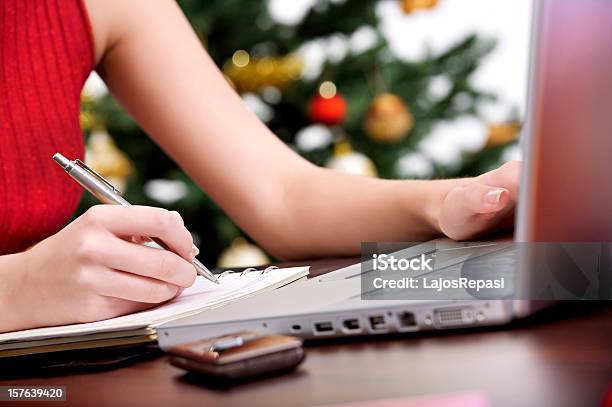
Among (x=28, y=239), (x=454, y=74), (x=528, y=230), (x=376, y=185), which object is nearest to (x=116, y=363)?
(x=528, y=230)

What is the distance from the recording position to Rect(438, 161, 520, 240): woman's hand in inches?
21.7

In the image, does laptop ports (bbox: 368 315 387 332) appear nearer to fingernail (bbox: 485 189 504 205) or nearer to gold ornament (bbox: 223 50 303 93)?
fingernail (bbox: 485 189 504 205)

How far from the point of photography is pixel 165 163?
1.97 meters

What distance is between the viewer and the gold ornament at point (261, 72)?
189 centimetres

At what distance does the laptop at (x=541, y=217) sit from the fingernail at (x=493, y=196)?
0.07 meters

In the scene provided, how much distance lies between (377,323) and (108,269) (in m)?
0.18

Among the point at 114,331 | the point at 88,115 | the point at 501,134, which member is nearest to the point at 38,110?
the point at 114,331

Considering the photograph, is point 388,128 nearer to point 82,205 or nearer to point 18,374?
point 82,205

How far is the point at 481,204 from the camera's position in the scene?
57 centimetres

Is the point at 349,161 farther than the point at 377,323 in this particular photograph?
Yes

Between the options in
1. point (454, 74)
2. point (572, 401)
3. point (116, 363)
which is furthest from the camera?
point (454, 74)

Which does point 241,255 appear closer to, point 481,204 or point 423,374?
point 481,204

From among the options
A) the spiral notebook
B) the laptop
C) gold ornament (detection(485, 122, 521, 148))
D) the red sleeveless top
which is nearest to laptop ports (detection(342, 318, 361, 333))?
the laptop

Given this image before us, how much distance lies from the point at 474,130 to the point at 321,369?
185 cm
